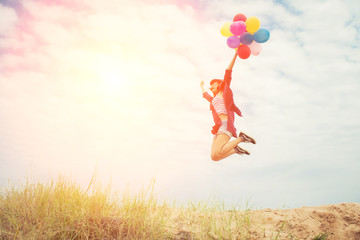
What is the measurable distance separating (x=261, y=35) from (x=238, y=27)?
0.50 metres

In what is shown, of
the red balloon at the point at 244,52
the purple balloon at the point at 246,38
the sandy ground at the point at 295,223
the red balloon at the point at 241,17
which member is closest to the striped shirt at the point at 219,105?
the red balloon at the point at 244,52

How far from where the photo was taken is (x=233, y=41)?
19.5 ft

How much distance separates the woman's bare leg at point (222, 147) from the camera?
5891 mm

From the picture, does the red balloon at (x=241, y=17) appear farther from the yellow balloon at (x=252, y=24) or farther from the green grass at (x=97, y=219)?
the green grass at (x=97, y=219)

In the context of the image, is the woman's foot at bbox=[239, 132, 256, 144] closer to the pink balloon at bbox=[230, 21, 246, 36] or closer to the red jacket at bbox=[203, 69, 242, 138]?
the red jacket at bbox=[203, 69, 242, 138]

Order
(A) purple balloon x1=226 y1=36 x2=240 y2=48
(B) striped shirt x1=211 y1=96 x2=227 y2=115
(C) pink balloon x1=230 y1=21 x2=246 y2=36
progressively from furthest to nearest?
(B) striped shirt x1=211 y1=96 x2=227 y2=115 → (A) purple balloon x1=226 y1=36 x2=240 y2=48 → (C) pink balloon x1=230 y1=21 x2=246 y2=36

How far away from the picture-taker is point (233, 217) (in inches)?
203

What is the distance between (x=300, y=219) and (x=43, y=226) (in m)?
4.40

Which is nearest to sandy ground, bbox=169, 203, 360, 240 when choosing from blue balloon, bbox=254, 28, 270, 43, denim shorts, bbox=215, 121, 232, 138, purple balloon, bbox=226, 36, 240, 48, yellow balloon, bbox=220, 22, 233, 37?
denim shorts, bbox=215, 121, 232, 138

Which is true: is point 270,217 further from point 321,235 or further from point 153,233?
point 153,233

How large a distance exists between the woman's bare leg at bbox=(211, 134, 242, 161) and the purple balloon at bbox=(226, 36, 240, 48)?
188 centimetres

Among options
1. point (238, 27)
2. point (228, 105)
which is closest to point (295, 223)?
point (228, 105)

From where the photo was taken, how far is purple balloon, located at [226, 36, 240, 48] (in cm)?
595

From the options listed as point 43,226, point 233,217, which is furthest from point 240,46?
point 43,226
